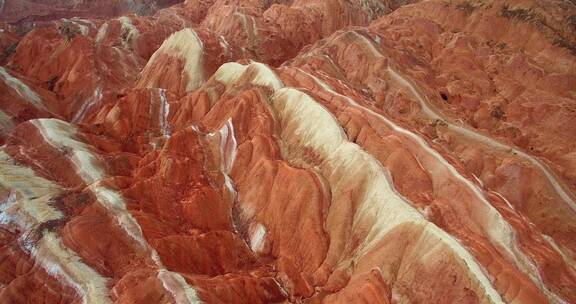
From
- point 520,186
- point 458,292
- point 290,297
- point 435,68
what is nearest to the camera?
point 458,292

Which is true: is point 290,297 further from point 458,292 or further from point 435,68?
point 435,68

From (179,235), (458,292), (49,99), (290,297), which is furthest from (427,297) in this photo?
(49,99)

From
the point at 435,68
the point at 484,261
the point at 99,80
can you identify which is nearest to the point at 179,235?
the point at 484,261

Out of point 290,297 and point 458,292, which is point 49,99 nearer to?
point 290,297

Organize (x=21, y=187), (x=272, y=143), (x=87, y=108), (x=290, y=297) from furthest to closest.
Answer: (x=87, y=108) < (x=272, y=143) < (x=21, y=187) < (x=290, y=297)

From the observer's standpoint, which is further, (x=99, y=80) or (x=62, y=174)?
(x=99, y=80)

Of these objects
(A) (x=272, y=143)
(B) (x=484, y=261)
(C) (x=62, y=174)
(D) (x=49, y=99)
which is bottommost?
(D) (x=49, y=99)

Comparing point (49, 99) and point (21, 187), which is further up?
point (21, 187)
